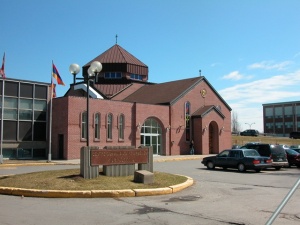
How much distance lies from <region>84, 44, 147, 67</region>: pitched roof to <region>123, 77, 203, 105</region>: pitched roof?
425 centimetres

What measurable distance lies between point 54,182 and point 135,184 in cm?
279

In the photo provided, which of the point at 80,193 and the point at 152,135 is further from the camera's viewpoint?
the point at 152,135

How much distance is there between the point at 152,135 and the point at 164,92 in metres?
7.84

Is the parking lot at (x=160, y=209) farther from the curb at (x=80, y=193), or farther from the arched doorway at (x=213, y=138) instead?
the arched doorway at (x=213, y=138)

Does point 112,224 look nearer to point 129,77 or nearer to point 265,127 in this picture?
point 129,77

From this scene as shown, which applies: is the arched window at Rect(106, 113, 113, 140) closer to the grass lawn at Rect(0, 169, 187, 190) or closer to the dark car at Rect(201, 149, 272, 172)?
the dark car at Rect(201, 149, 272, 172)

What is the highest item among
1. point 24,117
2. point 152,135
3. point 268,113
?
point 268,113

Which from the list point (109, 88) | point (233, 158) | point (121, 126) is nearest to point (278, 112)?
point (109, 88)

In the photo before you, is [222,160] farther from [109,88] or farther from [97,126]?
[109,88]

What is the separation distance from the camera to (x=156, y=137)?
41.4m

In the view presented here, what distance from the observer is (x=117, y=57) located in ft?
172

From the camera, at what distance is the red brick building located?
33250 millimetres

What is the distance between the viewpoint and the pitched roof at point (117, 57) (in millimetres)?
51719

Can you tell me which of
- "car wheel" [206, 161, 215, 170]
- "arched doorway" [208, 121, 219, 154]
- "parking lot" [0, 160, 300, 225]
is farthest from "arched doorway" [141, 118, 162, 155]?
"parking lot" [0, 160, 300, 225]
